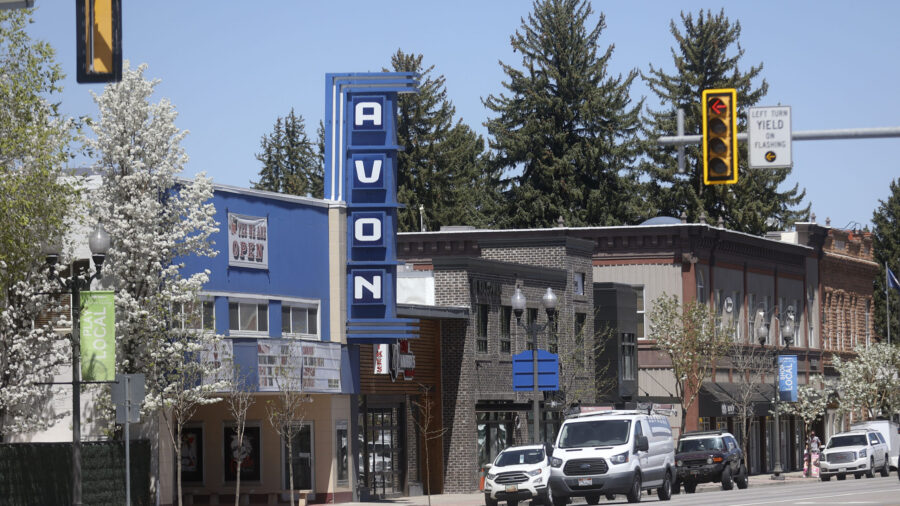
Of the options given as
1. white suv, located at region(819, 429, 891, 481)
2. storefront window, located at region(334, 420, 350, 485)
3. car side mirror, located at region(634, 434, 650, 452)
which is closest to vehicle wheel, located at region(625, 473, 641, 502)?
car side mirror, located at region(634, 434, 650, 452)

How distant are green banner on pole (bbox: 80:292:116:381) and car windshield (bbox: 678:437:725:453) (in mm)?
24697

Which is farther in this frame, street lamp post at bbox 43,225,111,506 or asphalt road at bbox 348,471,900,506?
asphalt road at bbox 348,471,900,506

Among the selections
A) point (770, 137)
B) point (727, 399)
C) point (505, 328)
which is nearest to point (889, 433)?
point (727, 399)

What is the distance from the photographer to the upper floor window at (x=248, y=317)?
132 ft

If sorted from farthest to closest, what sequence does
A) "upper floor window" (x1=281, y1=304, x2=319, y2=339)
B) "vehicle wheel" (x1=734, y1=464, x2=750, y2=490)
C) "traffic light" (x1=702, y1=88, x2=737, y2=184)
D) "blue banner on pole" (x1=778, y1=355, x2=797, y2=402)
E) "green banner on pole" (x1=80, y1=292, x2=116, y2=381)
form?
"blue banner on pole" (x1=778, y1=355, x2=797, y2=402) → "vehicle wheel" (x1=734, y1=464, x2=750, y2=490) → "upper floor window" (x1=281, y1=304, x2=319, y2=339) → "green banner on pole" (x1=80, y1=292, x2=116, y2=381) → "traffic light" (x1=702, y1=88, x2=737, y2=184)

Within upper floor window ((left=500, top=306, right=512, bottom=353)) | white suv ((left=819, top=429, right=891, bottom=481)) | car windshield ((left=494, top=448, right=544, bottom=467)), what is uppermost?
upper floor window ((left=500, top=306, right=512, bottom=353))

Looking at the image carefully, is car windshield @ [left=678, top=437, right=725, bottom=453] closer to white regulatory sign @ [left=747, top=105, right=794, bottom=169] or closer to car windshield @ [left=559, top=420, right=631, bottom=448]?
car windshield @ [left=559, top=420, right=631, bottom=448]

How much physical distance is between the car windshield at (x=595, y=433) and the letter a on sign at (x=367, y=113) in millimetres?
10463

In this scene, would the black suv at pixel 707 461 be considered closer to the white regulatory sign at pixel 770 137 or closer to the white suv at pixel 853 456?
the white suv at pixel 853 456

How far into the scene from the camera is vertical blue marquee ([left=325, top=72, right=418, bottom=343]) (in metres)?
43.3

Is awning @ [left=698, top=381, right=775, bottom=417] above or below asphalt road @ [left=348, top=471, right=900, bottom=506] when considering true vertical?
above

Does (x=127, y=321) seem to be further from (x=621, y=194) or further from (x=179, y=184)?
(x=621, y=194)

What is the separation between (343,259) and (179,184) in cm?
703

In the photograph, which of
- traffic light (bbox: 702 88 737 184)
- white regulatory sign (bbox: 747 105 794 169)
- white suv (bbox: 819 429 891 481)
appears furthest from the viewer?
white suv (bbox: 819 429 891 481)
